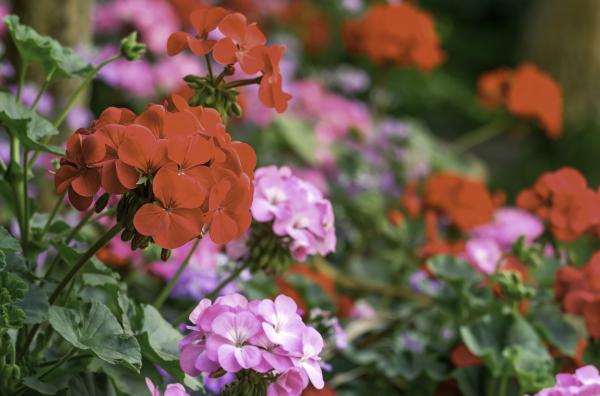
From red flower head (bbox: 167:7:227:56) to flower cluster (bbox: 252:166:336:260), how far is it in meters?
0.25

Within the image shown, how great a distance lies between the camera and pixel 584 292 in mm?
1663

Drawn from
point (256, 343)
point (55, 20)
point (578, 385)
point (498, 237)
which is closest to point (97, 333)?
point (256, 343)

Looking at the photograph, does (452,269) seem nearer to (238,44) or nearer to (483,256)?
(483,256)

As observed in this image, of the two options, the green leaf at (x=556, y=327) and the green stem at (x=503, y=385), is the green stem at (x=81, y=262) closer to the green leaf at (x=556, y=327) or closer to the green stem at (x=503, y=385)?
the green stem at (x=503, y=385)

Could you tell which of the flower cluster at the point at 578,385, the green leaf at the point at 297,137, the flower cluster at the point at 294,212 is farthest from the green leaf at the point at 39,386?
the green leaf at the point at 297,137

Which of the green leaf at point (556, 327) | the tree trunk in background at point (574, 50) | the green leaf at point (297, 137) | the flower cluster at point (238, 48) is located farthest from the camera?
the tree trunk in background at point (574, 50)

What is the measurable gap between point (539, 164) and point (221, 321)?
491 cm

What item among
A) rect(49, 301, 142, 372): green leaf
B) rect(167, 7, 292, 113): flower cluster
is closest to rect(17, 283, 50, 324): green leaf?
rect(49, 301, 142, 372): green leaf

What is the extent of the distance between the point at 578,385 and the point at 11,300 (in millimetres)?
742

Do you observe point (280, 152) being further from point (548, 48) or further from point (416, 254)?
point (548, 48)

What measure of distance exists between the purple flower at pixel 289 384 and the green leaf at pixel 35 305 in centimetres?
28

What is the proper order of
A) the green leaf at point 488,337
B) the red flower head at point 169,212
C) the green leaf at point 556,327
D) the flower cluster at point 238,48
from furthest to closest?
the green leaf at point 556,327
the green leaf at point 488,337
the flower cluster at point 238,48
the red flower head at point 169,212

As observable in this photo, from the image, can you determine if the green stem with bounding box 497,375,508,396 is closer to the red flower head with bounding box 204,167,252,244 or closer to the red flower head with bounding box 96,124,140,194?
the red flower head with bounding box 204,167,252,244

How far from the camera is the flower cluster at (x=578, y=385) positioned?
124 centimetres
